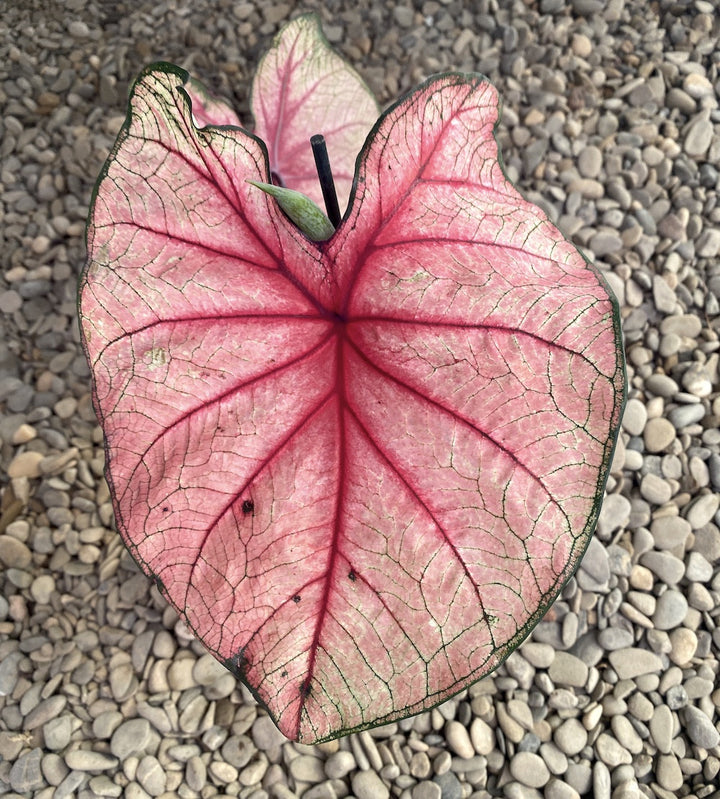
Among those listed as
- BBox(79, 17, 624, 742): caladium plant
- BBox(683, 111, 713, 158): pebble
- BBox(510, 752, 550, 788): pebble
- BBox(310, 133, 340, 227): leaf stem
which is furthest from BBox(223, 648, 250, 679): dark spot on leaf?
BBox(683, 111, 713, 158): pebble

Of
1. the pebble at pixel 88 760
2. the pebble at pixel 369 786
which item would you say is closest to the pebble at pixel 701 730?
the pebble at pixel 369 786

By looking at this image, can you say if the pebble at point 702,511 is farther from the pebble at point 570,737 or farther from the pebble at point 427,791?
the pebble at point 427,791

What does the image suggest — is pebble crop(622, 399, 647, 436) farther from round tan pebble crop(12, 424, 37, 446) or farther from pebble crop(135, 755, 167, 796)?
round tan pebble crop(12, 424, 37, 446)

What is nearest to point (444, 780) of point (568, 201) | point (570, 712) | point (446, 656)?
point (570, 712)

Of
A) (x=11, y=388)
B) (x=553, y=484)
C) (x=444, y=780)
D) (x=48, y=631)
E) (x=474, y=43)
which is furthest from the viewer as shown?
(x=474, y=43)

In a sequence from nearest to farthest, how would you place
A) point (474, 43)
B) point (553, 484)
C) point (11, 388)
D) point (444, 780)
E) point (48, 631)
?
point (553, 484), point (444, 780), point (48, 631), point (11, 388), point (474, 43)

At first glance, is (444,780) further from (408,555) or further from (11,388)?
(11,388)
